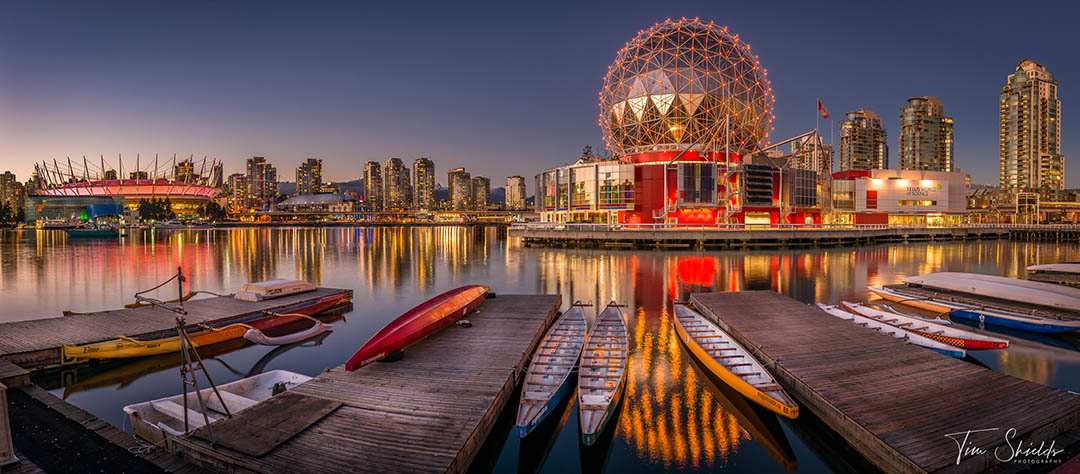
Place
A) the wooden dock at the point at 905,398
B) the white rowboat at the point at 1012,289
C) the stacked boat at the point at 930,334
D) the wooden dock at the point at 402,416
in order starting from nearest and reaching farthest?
the wooden dock at the point at 402,416, the wooden dock at the point at 905,398, the stacked boat at the point at 930,334, the white rowboat at the point at 1012,289

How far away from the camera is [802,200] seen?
82812 millimetres

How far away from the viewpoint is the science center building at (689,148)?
75125 millimetres

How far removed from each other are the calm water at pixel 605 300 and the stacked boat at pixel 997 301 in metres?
1.23

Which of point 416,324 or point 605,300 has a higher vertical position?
point 416,324

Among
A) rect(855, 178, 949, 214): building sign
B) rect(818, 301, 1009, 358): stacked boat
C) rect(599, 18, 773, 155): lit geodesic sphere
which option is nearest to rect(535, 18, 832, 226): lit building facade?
rect(599, 18, 773, 155): lit geodesic sphere

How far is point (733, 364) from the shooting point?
1248 cm

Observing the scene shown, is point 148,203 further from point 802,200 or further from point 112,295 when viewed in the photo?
point 802,200

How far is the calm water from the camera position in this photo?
9.96 m

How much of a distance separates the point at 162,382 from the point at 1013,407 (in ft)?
64.3

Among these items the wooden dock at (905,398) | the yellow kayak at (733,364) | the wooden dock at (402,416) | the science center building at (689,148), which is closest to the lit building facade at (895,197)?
the science center building at (689,148)

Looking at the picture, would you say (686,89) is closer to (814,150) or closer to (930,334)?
(814,150)

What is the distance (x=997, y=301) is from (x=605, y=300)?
52.7ft

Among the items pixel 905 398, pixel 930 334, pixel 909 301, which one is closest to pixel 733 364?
pixel 905 398
